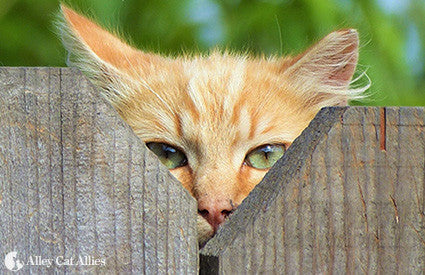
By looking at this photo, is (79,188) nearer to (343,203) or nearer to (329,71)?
(343,203)

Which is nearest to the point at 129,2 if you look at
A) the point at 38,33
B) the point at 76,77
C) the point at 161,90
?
the point at 38,33

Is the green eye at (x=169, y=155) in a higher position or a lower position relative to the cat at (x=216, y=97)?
lower

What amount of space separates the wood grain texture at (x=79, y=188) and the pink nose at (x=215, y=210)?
801 mm

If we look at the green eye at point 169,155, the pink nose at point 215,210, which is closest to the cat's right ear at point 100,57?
the green eye at point 169,155

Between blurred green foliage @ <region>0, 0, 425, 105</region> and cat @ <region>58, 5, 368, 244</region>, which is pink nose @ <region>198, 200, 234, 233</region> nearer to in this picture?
cat @ <region>58, 5, 368, 244</region>

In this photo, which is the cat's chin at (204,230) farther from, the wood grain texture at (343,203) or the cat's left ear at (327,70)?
the cat's left ear at (327,70)

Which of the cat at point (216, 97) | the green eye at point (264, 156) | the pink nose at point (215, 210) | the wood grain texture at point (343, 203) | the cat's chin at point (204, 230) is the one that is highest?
the cat at point (216, 97)

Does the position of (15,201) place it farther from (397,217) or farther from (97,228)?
(397,217)

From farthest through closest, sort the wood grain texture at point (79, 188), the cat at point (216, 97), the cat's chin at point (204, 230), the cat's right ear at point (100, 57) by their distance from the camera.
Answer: the cat's right ear at point (100, 57) → the cat at point (216, 97) → the cat's chin at point (204, 230) → the wood grain texture at point (79, 188)

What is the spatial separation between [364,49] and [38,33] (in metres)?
1.71

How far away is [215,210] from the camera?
1907mm

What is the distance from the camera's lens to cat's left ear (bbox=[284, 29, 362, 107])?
2.51m

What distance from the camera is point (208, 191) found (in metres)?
1.97

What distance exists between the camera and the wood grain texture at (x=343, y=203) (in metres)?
1.09
